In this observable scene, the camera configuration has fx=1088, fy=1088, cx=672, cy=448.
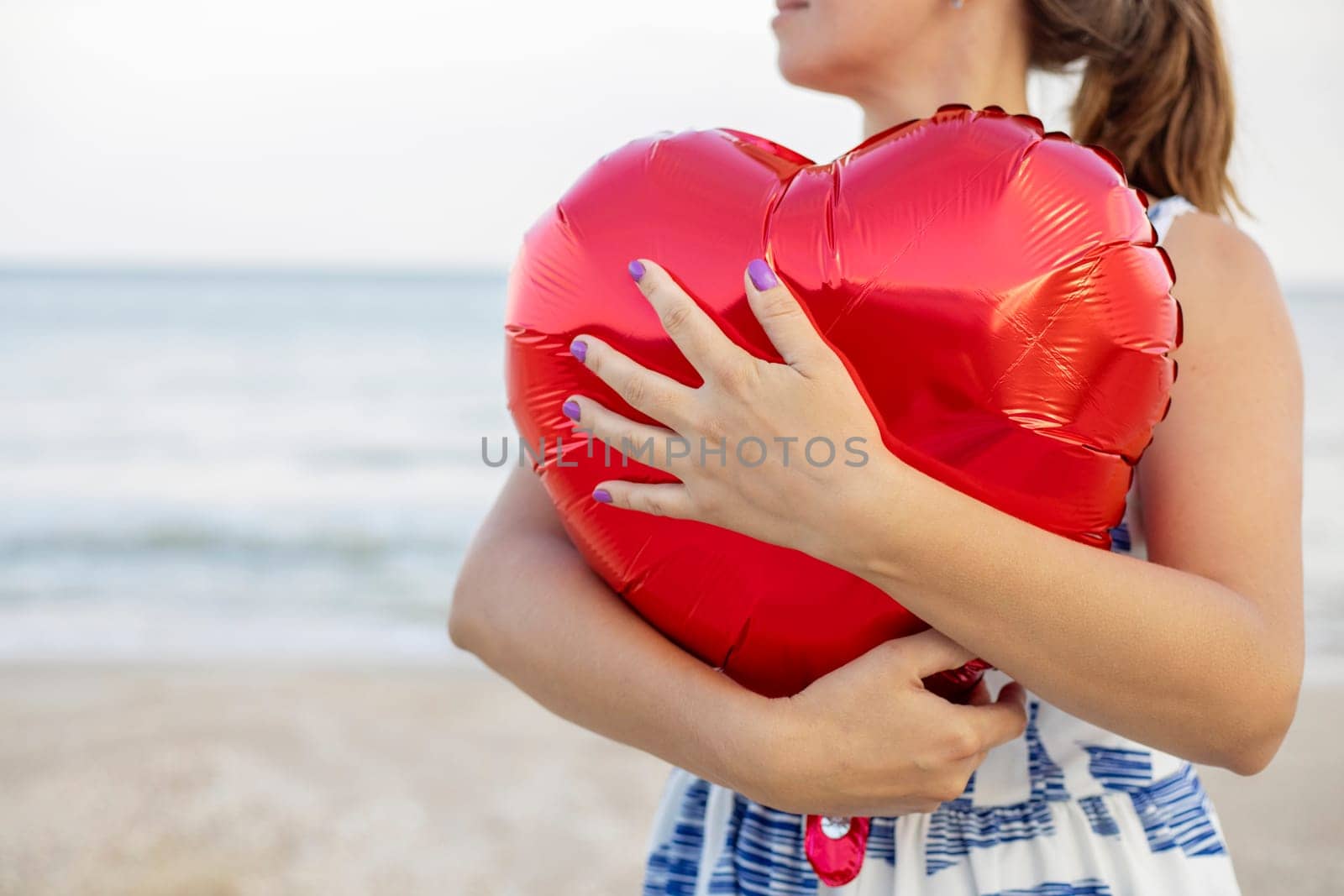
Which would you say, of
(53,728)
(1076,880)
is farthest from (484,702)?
(1076,880)

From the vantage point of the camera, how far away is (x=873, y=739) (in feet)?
3.43

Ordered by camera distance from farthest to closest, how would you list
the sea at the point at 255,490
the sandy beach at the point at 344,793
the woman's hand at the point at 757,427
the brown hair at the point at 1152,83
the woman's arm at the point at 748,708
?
the sea at the point at 255,490, the sandy beach at the point at 344,793, the brown hair at the point at 1152,83, the woman's arm at the point at 748,708, the woman's hand at the point at 757,427

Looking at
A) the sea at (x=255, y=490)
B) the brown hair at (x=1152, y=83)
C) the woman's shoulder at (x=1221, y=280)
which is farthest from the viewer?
the sea at (x=255, y=490)

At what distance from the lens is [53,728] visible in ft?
14.4

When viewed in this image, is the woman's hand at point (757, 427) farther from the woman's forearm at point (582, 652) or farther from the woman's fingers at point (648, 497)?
the woman's forearm at point (582, 652)

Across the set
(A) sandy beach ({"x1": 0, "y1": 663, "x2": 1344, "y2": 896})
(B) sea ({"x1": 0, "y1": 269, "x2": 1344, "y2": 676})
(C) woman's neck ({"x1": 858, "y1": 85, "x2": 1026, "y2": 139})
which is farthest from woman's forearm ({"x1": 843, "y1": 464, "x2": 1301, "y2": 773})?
(B) sea ({"x1": 0, "y1": 269, "x2": 1344, "y2": 676})

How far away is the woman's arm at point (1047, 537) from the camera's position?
37.4 inches

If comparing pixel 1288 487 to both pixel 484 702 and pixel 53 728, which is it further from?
pixel 53 728

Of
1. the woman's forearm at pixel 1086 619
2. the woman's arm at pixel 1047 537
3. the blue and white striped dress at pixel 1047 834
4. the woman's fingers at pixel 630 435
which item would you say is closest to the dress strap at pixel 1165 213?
the blue and white striped dress at pixel 1047 834

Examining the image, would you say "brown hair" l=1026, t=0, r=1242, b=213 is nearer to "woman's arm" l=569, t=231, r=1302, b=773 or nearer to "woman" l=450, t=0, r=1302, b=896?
"woman" l=450, t=0, r=1302, b=896

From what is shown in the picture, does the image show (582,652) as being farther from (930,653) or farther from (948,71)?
(948,71)

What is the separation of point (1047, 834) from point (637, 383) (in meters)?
0.74

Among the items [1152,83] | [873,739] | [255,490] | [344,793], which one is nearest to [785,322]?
[873,739]

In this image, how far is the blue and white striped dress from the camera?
1256 mm
